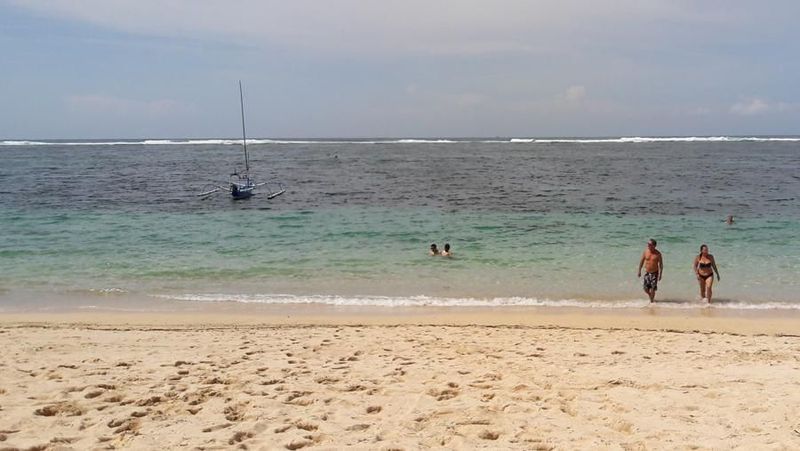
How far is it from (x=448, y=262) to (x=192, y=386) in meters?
10.0

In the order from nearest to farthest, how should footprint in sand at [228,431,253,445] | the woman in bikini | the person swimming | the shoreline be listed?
footprint in sand at [228,431,253,445]
the shoreline
the woman in bikini
the person swimming

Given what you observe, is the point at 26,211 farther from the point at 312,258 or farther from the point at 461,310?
the point at 461,310

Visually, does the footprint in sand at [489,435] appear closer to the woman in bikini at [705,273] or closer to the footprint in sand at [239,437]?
the footprint in sand at [239,437]

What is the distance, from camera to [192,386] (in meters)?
6.73

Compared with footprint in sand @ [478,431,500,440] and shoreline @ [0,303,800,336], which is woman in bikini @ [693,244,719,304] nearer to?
shoreline @ [0,303,800,336]

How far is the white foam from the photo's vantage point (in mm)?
11828

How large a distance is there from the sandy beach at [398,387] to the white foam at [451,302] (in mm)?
1736

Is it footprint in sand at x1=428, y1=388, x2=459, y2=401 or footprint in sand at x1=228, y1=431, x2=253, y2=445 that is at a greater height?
footprint in sand at x1=228, y1=431, x2=253, y2=445

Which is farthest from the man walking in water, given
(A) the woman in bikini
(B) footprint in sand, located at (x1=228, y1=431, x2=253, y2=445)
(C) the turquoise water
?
(B) footprint in sand, located at (x1=228, y1=431, x2=253, y2=445)

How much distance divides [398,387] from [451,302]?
18.4 ft

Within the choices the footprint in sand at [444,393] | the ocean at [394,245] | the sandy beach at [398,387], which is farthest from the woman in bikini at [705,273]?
the footprint in sand at [444,393]

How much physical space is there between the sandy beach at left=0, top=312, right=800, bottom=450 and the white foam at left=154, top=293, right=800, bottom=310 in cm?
174

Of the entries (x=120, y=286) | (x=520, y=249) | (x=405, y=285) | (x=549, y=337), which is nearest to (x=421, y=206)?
(x=520, y=249)

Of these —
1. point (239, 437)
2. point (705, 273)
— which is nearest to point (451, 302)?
point (705, 273)
